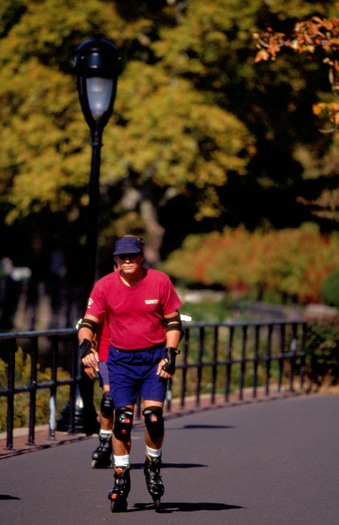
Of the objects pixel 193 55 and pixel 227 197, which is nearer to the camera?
pixel 193 55

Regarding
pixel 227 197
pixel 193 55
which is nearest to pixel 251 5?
pixel 193 55

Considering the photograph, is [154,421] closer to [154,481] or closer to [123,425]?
[123,425]

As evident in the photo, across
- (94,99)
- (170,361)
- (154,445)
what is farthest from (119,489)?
(94,99)

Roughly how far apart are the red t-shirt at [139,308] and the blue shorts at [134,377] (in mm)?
61

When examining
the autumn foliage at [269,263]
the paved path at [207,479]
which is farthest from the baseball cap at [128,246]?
the autumn foliage at [269,263]

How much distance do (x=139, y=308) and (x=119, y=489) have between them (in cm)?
119

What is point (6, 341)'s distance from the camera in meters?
12.0

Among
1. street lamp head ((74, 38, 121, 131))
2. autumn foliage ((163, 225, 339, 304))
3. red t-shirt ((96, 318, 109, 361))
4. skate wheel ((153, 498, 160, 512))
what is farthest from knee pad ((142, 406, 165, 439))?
autumn foliage ((163, 225, 339, 304))

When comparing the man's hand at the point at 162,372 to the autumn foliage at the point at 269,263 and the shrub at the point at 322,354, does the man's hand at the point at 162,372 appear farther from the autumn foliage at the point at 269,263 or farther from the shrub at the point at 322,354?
the autumn foliage at the point at 269,263

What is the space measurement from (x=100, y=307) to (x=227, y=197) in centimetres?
3933

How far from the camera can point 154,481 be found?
29.3 feet

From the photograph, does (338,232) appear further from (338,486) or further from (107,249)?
(338,486)

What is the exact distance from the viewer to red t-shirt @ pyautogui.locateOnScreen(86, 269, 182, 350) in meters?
9.15

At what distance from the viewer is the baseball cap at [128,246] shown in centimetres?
906
